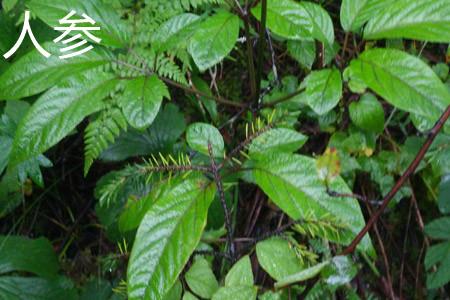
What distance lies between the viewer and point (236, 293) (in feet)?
3.46

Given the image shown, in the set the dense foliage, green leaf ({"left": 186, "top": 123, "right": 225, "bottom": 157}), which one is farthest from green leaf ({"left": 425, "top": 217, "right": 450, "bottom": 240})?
green leaf ({"left": 186, "top": 123, "right": 225, "bottom": 157})

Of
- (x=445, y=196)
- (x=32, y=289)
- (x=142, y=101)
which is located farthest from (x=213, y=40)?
(x=32, y=289)

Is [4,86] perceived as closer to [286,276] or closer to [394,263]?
[286,276]

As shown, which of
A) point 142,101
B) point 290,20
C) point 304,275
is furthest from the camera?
point 290,20

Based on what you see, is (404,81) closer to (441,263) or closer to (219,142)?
(219,142)

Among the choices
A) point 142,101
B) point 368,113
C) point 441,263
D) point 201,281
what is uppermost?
point 142,101

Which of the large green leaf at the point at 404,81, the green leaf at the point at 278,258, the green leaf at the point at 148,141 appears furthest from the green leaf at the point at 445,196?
the green leaf at the point at 148,141

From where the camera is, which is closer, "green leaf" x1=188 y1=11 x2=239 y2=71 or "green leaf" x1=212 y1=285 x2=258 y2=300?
"green leaf" x1=212 y1=285 x2=258 y2=300

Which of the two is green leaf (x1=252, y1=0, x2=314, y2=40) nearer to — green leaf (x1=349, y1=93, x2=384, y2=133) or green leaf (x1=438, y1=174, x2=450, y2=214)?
green leaf (x1=349, y1=93, x2=384, y2=133)

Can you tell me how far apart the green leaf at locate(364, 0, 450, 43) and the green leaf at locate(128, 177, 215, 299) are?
508mm

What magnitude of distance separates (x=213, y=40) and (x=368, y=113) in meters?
0.49

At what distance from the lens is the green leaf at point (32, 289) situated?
1.52 meters

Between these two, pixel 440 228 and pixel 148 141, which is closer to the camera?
pixel 440 228

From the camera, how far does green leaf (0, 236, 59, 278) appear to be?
1588 mm
